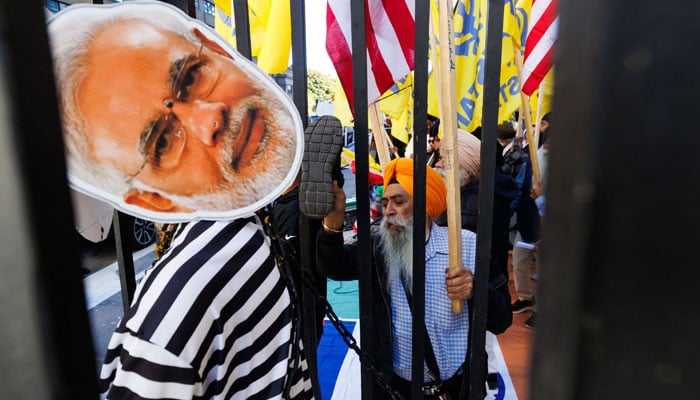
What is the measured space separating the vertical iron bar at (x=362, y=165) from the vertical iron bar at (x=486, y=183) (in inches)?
16.2

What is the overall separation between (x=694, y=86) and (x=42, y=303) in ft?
1.76

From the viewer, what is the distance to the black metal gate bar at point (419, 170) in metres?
1.43

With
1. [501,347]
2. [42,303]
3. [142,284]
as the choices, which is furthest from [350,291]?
[42,303]

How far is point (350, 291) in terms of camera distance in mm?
5410

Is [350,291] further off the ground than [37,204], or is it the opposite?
[37,204]

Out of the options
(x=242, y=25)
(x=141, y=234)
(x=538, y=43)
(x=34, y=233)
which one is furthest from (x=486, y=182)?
(x=141, y=234)

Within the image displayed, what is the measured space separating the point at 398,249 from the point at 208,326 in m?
1.36

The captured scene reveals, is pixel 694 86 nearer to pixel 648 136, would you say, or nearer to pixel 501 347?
pixel 648 136

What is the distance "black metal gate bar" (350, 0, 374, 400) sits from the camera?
1.47 meters

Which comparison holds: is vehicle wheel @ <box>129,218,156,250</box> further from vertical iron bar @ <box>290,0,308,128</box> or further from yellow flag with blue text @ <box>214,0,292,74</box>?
vertical iron bar @ <box>290,0,308,128</box>

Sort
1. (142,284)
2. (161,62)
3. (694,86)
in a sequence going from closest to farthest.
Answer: (694,86) < (161,62) < (142,284)

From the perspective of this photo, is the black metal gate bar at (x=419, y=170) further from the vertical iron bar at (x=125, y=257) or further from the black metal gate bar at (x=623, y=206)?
the black metal gate bar at (x=623, y=206)

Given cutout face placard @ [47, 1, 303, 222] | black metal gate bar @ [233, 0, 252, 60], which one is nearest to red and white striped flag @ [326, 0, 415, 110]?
black metal gate bar @ [233, 0, 252, 60]

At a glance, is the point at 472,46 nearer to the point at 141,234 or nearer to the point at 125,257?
the point at 125,257
